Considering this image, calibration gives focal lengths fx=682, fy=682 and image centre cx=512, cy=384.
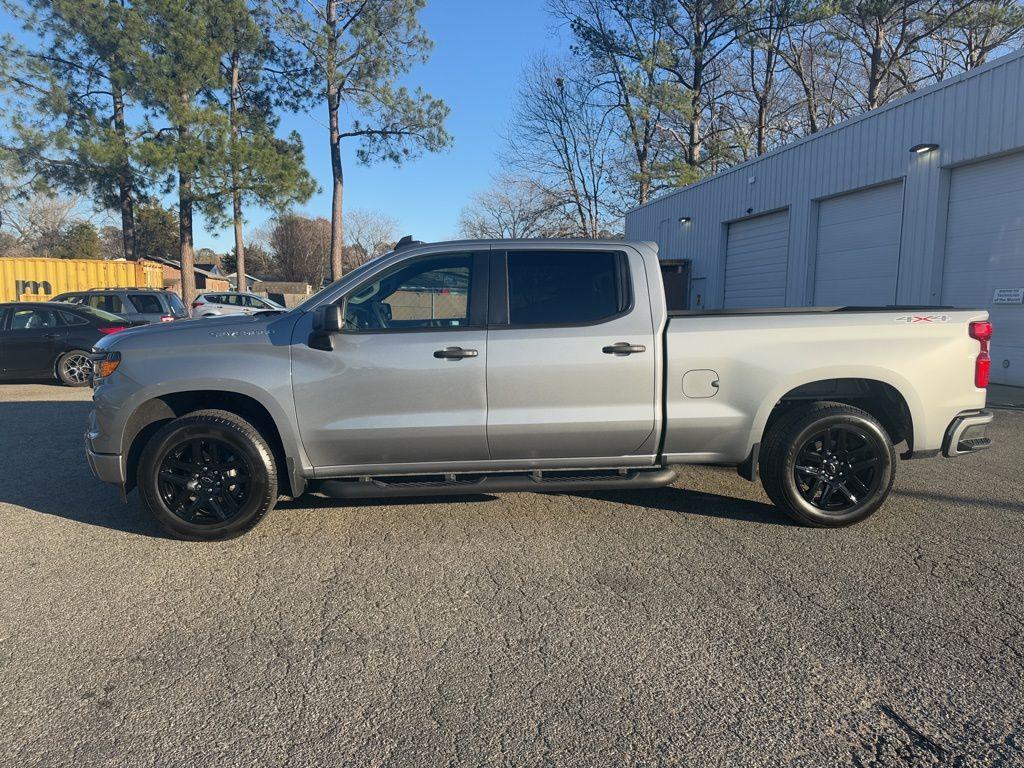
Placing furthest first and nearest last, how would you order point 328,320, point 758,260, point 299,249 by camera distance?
point 299,249 → point 758,260 → point 328,320

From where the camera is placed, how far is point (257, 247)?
81.1m

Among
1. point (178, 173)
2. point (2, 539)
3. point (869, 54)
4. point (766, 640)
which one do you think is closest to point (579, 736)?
point (766, 640)

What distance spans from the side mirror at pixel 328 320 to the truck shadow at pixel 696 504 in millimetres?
2310

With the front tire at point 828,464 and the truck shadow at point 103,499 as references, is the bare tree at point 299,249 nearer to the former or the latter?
the truck shadow at point 103,499

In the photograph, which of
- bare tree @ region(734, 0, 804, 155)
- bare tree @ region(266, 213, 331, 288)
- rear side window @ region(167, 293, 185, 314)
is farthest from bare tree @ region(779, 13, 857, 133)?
bare tree @ region(266, 213, 331, 288)

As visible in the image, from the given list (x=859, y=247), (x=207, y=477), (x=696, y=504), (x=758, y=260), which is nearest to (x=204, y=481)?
(x=207, y=477)

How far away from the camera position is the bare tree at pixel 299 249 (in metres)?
79.5

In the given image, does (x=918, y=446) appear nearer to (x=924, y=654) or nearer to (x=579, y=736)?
(x=924, y=654)

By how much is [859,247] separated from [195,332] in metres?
14.0

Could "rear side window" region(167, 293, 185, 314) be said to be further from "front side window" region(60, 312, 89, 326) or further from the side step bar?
the side step bar

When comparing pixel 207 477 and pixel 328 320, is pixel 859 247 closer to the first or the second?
pixel 328 320

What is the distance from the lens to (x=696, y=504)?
16.6 ft

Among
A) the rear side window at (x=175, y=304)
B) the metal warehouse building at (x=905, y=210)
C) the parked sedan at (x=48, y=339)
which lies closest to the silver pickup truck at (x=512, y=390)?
the parked sedan at (x=48, y=339)

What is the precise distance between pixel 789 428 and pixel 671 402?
0.82 metres
